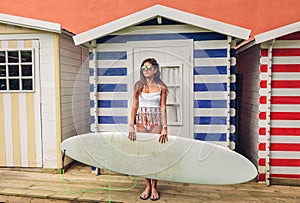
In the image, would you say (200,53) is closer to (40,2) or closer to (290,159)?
(290,159)

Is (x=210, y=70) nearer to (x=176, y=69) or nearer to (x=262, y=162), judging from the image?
(x=176, y=69)

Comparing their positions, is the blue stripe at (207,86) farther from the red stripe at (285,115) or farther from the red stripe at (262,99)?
the red stripe at (285,115)

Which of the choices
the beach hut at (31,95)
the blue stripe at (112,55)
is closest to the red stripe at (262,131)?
the blue stripe at (112,55)

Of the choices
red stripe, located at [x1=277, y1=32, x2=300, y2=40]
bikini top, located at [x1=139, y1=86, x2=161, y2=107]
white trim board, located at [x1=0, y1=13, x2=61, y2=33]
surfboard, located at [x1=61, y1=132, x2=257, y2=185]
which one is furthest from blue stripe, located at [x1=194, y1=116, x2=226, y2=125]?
white trim board, located at [x1=0, y1=13, x2=61, y2=33]

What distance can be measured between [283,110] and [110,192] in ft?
7.09

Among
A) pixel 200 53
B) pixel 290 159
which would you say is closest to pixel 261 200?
pixel 290 159

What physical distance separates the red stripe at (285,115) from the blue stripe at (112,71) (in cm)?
181

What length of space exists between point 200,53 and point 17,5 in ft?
13.0

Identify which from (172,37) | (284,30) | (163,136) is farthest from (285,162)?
(172,37)

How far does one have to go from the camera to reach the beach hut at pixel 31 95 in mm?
3441

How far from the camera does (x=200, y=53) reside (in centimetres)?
315

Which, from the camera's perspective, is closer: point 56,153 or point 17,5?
point 56,153

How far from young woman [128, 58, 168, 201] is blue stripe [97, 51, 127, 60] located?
0.72 meters

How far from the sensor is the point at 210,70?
3.14m
